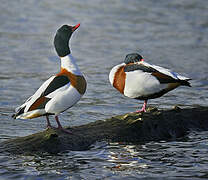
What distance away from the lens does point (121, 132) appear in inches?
341

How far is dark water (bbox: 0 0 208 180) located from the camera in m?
7.91

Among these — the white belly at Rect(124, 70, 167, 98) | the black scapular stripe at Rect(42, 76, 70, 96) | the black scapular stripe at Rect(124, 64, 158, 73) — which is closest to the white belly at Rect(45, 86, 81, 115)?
the black scapular stripe at Rect(42, 76, 70, 96)

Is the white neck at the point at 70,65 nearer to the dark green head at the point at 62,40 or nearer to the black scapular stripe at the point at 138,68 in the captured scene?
the dark green head at the point at 62,40

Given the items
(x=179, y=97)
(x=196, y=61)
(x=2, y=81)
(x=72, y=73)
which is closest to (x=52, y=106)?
(x=72, y=73)

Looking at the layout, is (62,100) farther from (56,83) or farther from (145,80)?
(145,80)

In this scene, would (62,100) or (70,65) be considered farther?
(70,65)

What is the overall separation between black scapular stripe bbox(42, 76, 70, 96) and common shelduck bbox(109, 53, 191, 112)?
1.30 metres

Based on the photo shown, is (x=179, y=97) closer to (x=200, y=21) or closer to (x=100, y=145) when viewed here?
(x=100, y=145)

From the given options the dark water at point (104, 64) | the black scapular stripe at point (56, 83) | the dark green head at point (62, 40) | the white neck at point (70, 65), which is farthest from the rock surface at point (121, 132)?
the dark green head at point (62, 40)

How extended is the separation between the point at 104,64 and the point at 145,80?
808 cm

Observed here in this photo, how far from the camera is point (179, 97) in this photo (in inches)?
526

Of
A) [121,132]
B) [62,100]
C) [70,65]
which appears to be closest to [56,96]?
[62,100]

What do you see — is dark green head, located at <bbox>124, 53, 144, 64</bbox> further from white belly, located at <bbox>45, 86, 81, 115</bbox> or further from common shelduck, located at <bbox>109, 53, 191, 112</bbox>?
white belly, located at <bbox>45, 86, 81, 115</bbox>

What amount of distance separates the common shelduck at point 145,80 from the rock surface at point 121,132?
0.31 m
